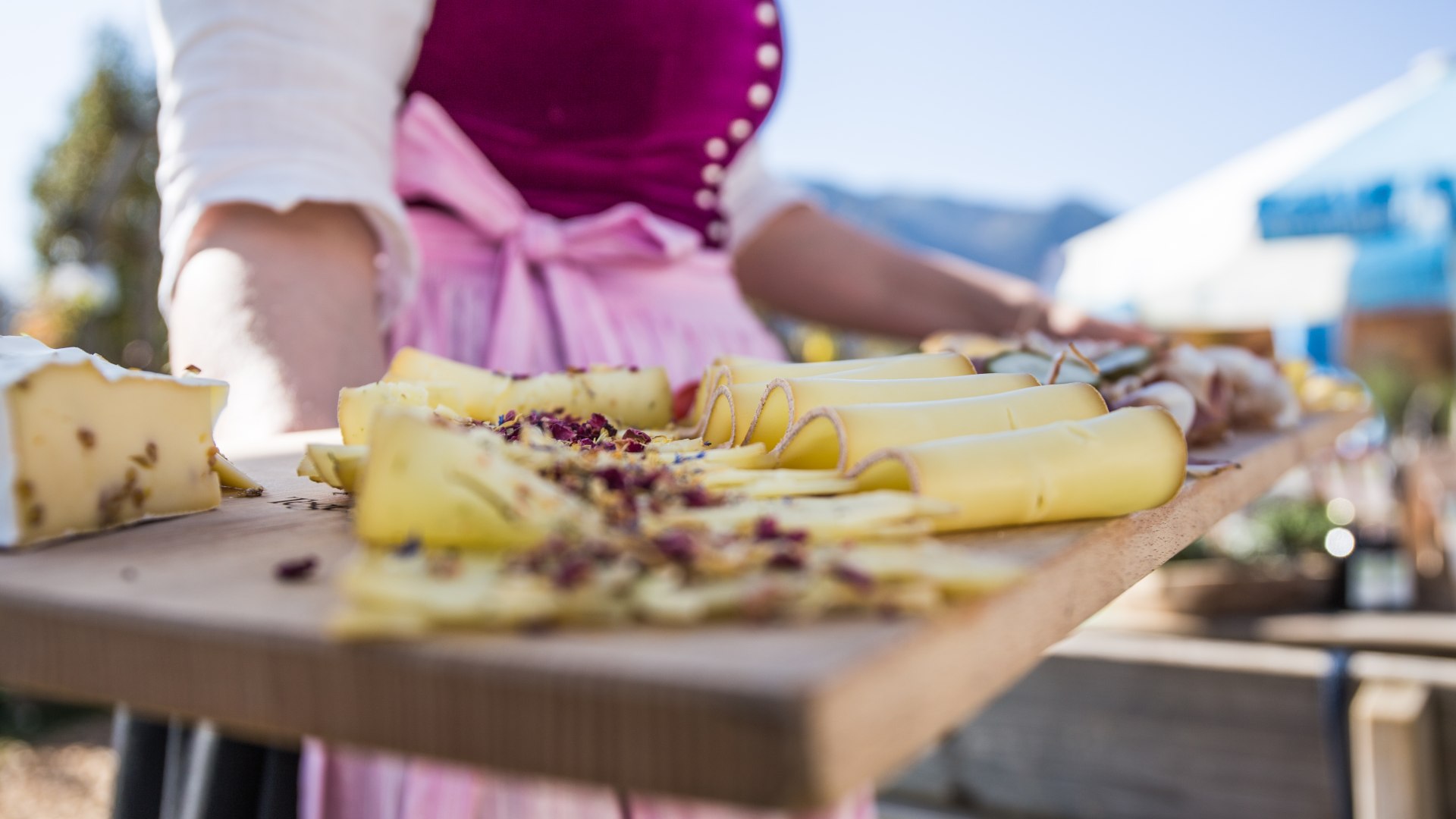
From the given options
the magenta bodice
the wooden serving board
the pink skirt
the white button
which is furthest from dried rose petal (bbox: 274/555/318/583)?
the white button

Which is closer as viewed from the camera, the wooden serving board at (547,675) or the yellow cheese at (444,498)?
the wooden serving board at (547,675)

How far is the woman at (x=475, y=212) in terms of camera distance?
878 mm

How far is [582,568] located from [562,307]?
2.98ft

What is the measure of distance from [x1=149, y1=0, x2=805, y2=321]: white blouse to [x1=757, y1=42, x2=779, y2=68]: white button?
22.6 inches

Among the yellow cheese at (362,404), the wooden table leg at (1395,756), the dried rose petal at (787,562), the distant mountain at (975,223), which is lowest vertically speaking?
the wooden table leg at (1395,756)

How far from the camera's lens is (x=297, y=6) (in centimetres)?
95

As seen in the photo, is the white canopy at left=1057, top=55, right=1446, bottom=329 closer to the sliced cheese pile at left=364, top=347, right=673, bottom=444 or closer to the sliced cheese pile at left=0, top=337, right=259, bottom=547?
the sliced cheese pile at left=364, top=347, right=673, bottom=444

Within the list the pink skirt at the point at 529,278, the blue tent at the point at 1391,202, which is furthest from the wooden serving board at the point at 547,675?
the blue tent at the point at 1391,202

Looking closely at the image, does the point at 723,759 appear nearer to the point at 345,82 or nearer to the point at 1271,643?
the point at 345,82

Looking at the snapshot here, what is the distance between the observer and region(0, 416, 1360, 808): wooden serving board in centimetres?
27

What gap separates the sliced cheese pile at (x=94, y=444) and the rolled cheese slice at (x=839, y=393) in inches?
13.1

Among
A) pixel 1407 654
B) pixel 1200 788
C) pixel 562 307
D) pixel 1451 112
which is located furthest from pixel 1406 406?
pixel 562 307

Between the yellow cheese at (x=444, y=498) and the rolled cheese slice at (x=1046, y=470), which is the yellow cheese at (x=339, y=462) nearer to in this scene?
the yellow cheese at (x=444, y=498)

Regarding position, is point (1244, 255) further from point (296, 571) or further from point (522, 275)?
point (296, 571)
